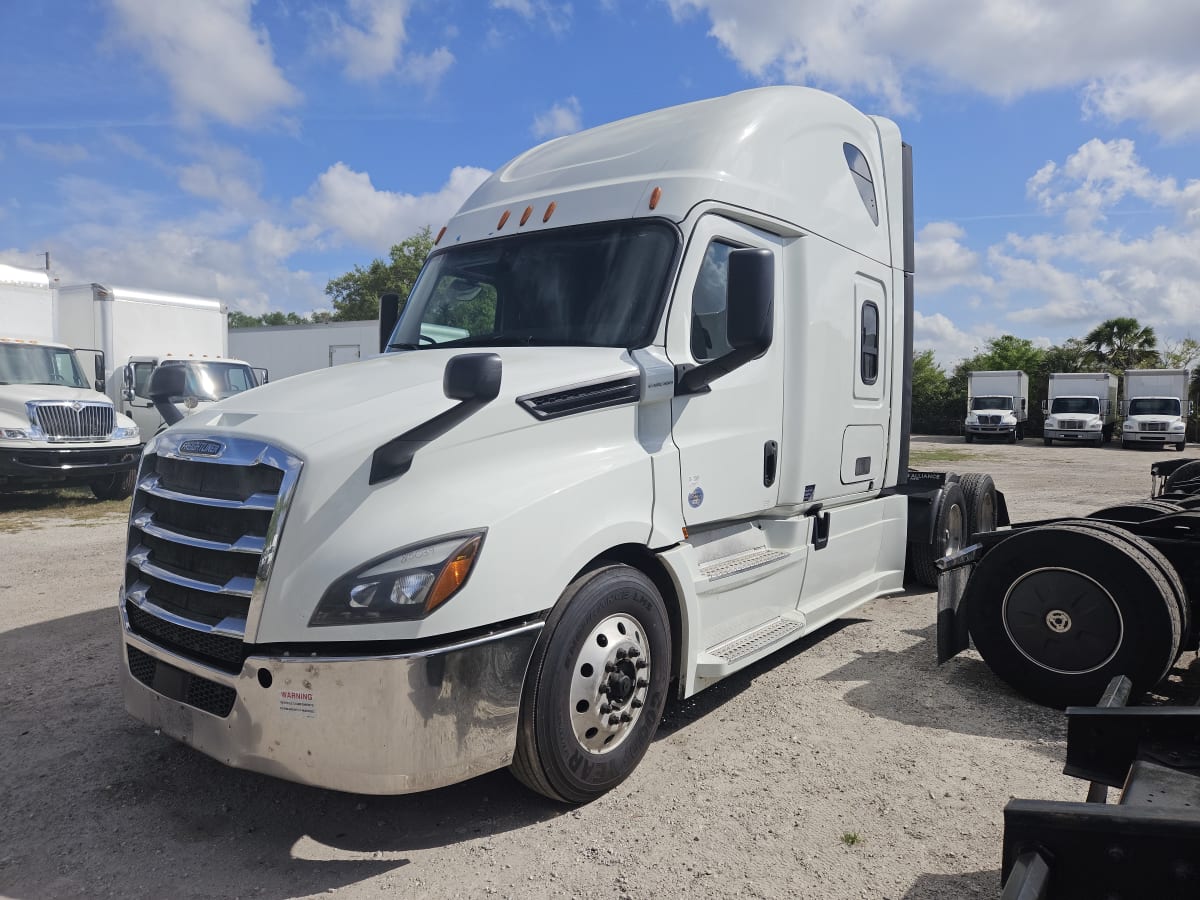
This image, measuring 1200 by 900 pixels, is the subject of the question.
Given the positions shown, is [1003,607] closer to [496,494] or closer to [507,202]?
[496,494]

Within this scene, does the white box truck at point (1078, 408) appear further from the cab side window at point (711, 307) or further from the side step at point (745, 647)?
the cab side window at point (711, 307)

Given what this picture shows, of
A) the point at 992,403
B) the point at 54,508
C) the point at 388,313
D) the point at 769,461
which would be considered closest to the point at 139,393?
the point at 54,508

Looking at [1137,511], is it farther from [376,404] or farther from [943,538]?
[376,404]

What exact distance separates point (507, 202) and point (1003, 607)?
3654 mm

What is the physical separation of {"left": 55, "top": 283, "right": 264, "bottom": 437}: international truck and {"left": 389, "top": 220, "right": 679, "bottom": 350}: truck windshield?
11799 mm

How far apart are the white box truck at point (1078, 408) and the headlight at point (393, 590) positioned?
3758 centimetres

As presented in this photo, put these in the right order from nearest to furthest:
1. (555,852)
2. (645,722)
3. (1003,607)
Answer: (555,852) < (645,722) < (1003,607)

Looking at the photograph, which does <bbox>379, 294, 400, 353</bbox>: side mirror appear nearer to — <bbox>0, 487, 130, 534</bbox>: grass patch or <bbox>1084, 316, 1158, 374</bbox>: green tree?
Result: <bbox>0, 487, 130, 534</bbox>: grass patch

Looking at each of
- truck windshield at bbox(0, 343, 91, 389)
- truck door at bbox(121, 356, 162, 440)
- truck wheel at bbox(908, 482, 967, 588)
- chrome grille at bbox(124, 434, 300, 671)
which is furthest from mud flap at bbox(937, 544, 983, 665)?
truck door at bbox(121, 356, 162, 440)

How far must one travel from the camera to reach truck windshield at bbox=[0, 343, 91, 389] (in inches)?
531

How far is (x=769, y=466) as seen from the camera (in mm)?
4840

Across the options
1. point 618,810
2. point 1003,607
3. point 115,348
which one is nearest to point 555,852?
point 618,810

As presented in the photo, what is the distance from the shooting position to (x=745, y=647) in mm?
4484

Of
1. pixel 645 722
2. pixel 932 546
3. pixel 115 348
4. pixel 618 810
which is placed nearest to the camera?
pixel 618 810
